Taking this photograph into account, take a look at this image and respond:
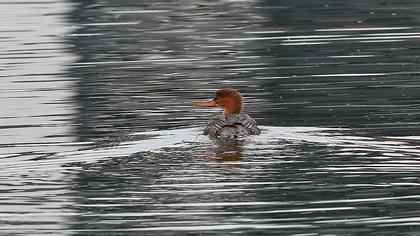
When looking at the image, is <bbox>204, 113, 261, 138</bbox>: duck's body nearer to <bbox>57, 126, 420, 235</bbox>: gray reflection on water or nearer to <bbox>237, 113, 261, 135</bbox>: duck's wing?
<bbox>237, 113, 261, 135</bbox>: duck's wing

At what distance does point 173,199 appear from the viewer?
41.7 feet

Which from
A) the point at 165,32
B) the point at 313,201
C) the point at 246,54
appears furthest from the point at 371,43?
the point at 313,201

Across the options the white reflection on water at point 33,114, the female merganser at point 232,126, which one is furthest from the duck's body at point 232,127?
the white reflection on water at point 33,114

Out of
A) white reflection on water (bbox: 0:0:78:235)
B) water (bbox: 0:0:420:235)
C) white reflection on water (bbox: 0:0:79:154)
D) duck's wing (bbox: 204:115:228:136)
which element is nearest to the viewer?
water (bbox: 0:0:420:235)

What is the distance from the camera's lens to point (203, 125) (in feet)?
56.2

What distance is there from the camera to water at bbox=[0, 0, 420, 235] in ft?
40.4

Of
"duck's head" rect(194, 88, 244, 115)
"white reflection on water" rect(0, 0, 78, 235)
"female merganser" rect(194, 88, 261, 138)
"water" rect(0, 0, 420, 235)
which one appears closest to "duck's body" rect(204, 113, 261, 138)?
"female merganser" rect(194, 88, 261, 138)

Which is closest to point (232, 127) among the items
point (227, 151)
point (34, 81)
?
point (227, 151)

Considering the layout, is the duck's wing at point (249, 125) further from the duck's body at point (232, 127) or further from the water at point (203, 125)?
the water at point (203, 125)

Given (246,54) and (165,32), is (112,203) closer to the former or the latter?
(246,54)

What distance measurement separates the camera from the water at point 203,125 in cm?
1233

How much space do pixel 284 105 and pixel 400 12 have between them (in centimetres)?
1303

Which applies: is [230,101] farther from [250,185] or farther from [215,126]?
[250,185]

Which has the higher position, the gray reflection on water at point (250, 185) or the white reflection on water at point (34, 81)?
the gray reflection on water at point (250, 185)
